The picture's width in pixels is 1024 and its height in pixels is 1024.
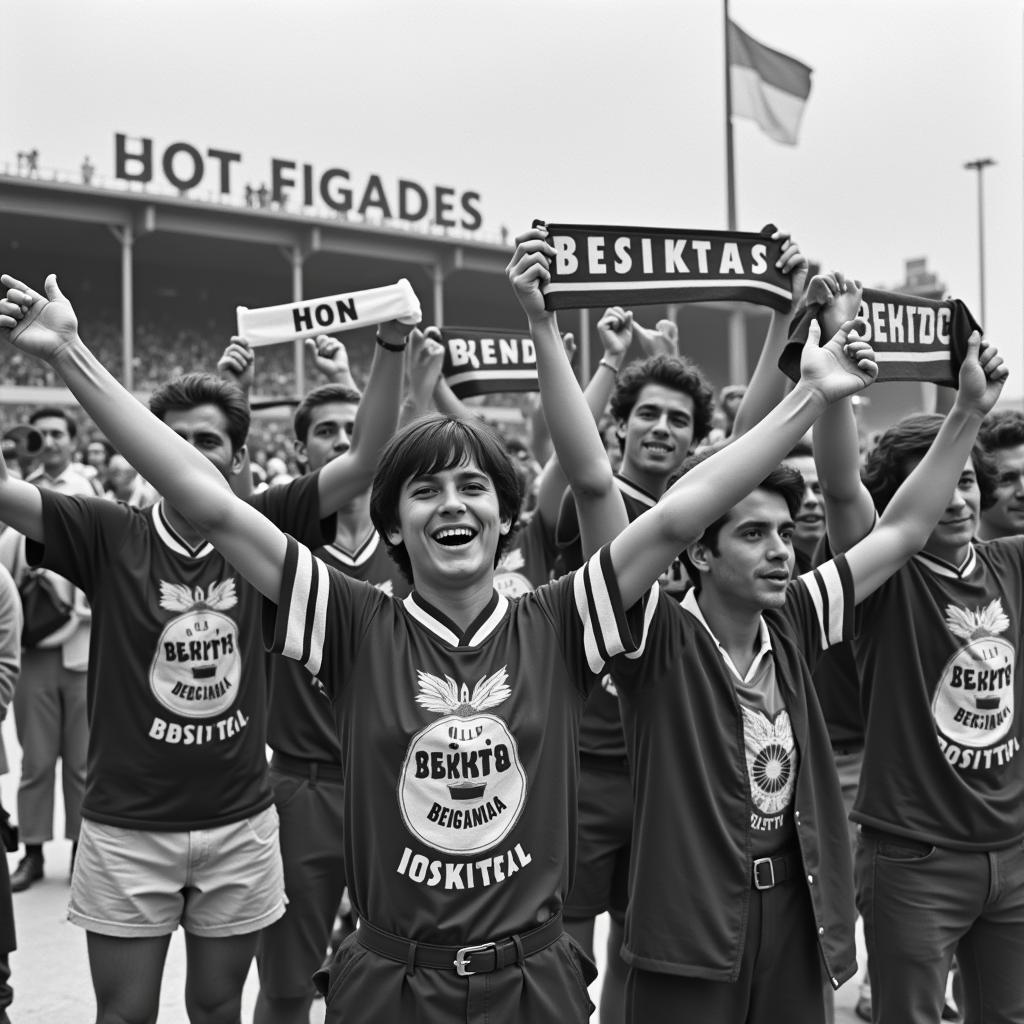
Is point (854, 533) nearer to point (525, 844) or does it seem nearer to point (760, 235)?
point (760, 235)

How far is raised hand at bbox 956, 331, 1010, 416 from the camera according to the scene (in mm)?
2846

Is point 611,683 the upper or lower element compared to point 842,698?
upper

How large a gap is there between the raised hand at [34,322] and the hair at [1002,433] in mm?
3062

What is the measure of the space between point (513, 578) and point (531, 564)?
0.08 meters

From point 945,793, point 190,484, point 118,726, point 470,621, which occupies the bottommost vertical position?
point 945,793

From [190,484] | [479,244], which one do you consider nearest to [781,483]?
[190,484]

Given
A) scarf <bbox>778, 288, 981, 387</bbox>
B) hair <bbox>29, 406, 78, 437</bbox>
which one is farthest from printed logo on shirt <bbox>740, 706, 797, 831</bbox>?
hair <bbox>29, 406, 78, 437</bbox>

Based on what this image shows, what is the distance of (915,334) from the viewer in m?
2.92

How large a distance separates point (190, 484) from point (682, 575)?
1668 millimetres

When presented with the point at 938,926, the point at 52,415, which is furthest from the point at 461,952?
the point at 52,415

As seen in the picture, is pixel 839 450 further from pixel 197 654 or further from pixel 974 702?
pixel 197 654

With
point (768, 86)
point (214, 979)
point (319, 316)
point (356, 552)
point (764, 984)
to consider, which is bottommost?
point (214, 979)

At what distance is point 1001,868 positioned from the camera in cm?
277

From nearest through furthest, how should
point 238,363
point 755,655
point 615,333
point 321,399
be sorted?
point 755,655 < point 238,363 < point 615,333 < point 321,399
